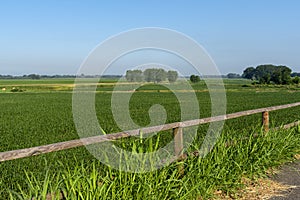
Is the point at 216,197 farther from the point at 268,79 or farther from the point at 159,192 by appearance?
the point at 268,79

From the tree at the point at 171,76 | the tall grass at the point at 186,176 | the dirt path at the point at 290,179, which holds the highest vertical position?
the tree at the point at 171,76

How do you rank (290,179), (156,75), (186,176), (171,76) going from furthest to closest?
(156,75)
(171,76)
(290,179)
(186,176)

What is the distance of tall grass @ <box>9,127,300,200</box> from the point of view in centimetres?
402

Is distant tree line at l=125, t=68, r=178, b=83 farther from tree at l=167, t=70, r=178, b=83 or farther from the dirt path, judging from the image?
the dirt path

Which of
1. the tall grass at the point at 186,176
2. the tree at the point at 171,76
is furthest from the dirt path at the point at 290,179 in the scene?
the tree at the point at 171,76

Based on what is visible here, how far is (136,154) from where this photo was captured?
4.66 meters

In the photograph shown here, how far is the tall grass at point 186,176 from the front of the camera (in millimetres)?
4016

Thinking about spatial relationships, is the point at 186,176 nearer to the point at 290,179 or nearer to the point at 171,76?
the point at 290,179

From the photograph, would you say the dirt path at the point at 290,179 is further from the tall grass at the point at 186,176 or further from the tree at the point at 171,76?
the tree at the point at 171,76

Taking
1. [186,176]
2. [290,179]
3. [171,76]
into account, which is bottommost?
[290,179]

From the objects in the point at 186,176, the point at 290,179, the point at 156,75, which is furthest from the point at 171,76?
the point at 290,179

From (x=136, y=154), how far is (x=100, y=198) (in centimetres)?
80

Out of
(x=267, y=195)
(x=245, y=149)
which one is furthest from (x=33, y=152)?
(x=245, y=149)

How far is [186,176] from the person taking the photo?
16.8 ft
